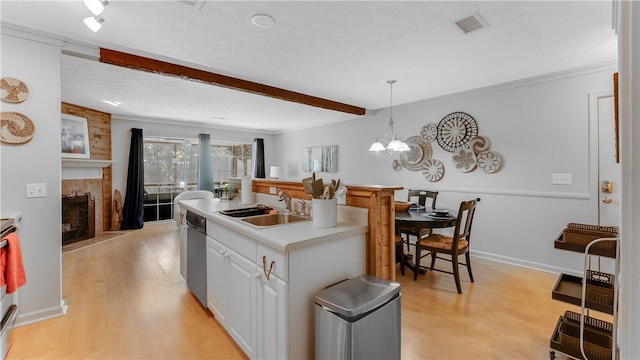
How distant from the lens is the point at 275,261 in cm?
150

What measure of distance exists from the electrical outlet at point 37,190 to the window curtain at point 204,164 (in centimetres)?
421

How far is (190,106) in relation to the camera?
4812 millimetres

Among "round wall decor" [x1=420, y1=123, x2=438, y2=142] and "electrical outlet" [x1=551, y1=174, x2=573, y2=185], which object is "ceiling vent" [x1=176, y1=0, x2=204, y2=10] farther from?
"electrical outlet" [x1=551, y1=174, x2=573, y2=185]

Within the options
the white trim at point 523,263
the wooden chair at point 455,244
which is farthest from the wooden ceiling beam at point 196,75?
the white trim at point 523,263

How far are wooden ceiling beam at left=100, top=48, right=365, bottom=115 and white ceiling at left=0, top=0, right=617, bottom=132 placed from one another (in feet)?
0.27

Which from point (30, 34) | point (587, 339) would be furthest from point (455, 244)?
point (30, 34)

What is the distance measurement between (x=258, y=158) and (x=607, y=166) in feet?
21.5

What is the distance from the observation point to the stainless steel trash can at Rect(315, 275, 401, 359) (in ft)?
4.45

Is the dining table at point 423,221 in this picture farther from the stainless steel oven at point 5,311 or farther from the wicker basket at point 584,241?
the stainless steel oven at point 5,311

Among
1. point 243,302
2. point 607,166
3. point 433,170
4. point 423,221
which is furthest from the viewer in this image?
point 433,170

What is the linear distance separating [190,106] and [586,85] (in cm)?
536

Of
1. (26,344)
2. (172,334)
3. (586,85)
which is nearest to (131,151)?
(26,344)

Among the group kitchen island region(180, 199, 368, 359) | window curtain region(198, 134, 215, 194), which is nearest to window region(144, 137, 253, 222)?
window curtain region(198, 134, 215, 194)

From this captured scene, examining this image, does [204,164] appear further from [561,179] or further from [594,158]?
[594,158]
